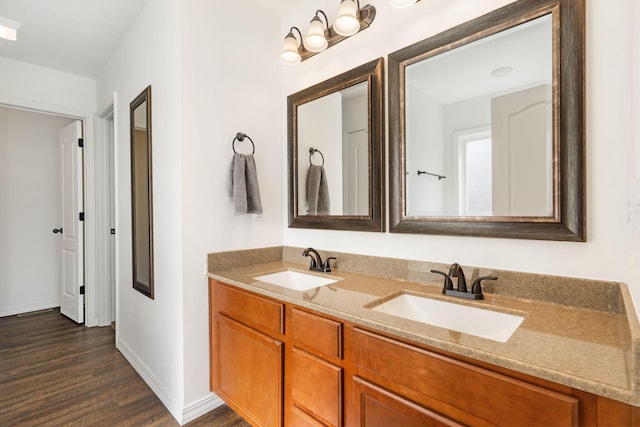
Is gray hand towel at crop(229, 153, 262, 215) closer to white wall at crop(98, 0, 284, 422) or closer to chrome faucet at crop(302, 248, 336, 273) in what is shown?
white wall at crop(98, 0, 284, 422)

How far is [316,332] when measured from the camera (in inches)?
49.4

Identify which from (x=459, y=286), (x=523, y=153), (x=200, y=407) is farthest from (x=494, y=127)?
(x=200, y=407)

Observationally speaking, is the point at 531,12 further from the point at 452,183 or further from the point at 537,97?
the point at 452,183

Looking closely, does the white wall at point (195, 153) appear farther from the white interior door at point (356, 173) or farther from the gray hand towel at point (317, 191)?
the white interior door at point (356, 173)

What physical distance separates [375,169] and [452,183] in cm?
41

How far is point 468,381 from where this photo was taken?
85 cm

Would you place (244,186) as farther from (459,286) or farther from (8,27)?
(8,27)

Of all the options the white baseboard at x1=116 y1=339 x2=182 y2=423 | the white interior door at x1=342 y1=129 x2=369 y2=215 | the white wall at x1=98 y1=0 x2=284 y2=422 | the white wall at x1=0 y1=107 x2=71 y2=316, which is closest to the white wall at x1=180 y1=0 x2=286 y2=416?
the white wall at x1=98 y1=0 x2=284 y2=422

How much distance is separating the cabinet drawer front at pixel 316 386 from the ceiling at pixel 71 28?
2.14m

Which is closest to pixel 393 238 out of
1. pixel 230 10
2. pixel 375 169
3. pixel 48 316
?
pixel 375 169

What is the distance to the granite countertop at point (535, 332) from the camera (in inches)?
27.4

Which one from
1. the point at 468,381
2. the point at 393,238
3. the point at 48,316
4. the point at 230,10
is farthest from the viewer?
the point at 48,316

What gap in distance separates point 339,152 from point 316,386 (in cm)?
124

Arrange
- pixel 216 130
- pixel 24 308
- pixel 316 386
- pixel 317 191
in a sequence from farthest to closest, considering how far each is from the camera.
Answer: pixel 24 308 → pixel 317 191 → pixel 216 130 → pixel 316 386
